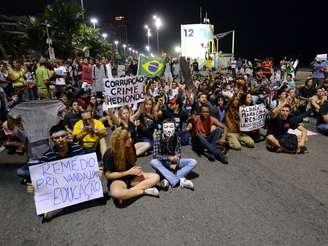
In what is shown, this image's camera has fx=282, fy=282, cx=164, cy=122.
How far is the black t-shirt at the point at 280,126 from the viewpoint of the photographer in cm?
655

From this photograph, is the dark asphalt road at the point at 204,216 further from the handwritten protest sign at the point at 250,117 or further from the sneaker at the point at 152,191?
the handwritten protest sign at the point at 250,117

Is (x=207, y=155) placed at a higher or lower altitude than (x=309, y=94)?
lower

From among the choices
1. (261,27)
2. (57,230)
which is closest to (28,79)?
(57,230)

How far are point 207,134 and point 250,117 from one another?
1.40 m

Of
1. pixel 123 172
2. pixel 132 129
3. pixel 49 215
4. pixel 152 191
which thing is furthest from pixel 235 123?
pixel 49 215

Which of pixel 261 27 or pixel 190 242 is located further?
pixel 261 27

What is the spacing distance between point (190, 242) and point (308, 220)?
5.60 ft

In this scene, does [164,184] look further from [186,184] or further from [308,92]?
[308,92]

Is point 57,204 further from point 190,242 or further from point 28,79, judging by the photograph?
point 28,79

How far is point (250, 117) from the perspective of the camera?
7223 millimetres

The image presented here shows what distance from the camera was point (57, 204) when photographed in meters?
4.12

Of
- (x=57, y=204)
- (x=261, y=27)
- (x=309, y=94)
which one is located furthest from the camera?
(x=261, y=27)

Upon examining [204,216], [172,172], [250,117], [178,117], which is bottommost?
[204,216]

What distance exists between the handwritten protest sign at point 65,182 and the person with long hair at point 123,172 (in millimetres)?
236
